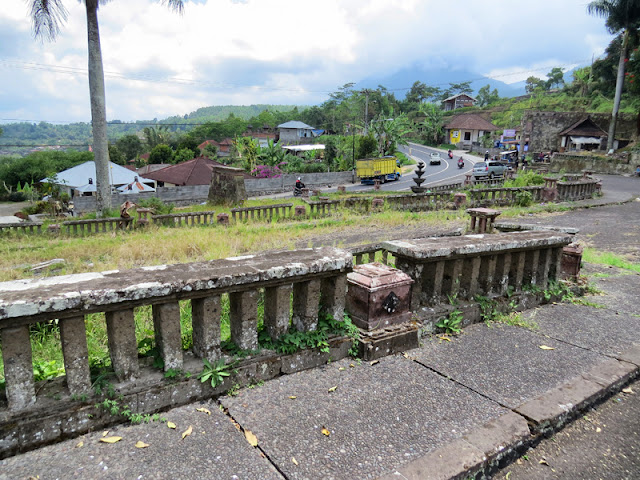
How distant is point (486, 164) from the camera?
37.8 metres

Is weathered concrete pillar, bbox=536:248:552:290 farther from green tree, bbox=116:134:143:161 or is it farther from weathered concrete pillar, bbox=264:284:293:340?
green tree, bbox=116:134:143:161

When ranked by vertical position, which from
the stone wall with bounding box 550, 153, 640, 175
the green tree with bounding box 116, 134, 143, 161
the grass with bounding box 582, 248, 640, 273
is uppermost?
the green tree with bounding box 116, 134, 143, 161

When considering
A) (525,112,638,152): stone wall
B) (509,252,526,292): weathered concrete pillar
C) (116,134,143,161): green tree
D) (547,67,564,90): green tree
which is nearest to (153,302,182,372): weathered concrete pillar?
(509,252,526,292): weathered concrete pillar

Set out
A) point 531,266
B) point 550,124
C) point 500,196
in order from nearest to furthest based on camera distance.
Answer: point 531,266 → point 500,196 → point 550,124

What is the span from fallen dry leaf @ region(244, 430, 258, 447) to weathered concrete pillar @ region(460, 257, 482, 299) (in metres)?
2.53

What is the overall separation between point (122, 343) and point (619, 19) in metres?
52.5

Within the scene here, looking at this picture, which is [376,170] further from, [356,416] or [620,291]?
[356,416]

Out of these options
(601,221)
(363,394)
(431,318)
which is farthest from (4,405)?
(601,221)

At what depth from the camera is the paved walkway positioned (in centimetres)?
218

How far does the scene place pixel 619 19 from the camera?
132 feet

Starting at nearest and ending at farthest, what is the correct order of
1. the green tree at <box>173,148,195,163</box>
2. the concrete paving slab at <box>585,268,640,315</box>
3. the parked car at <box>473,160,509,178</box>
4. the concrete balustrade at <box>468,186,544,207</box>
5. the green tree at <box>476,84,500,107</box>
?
the concrete paving slab at <box>585,268,640,315</box> < the concrete balustrade at <box>468,186,544,207</box> < the parked car at <box>473,160,509,178</box> < the green tree at <box>173,148,195,163</box> < the green tree at <box>476,84,500,107</box>

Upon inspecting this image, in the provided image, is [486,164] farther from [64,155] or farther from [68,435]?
[64,155]

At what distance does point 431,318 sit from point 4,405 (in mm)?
3070

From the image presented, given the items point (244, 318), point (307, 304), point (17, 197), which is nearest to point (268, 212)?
point (307, 304)
